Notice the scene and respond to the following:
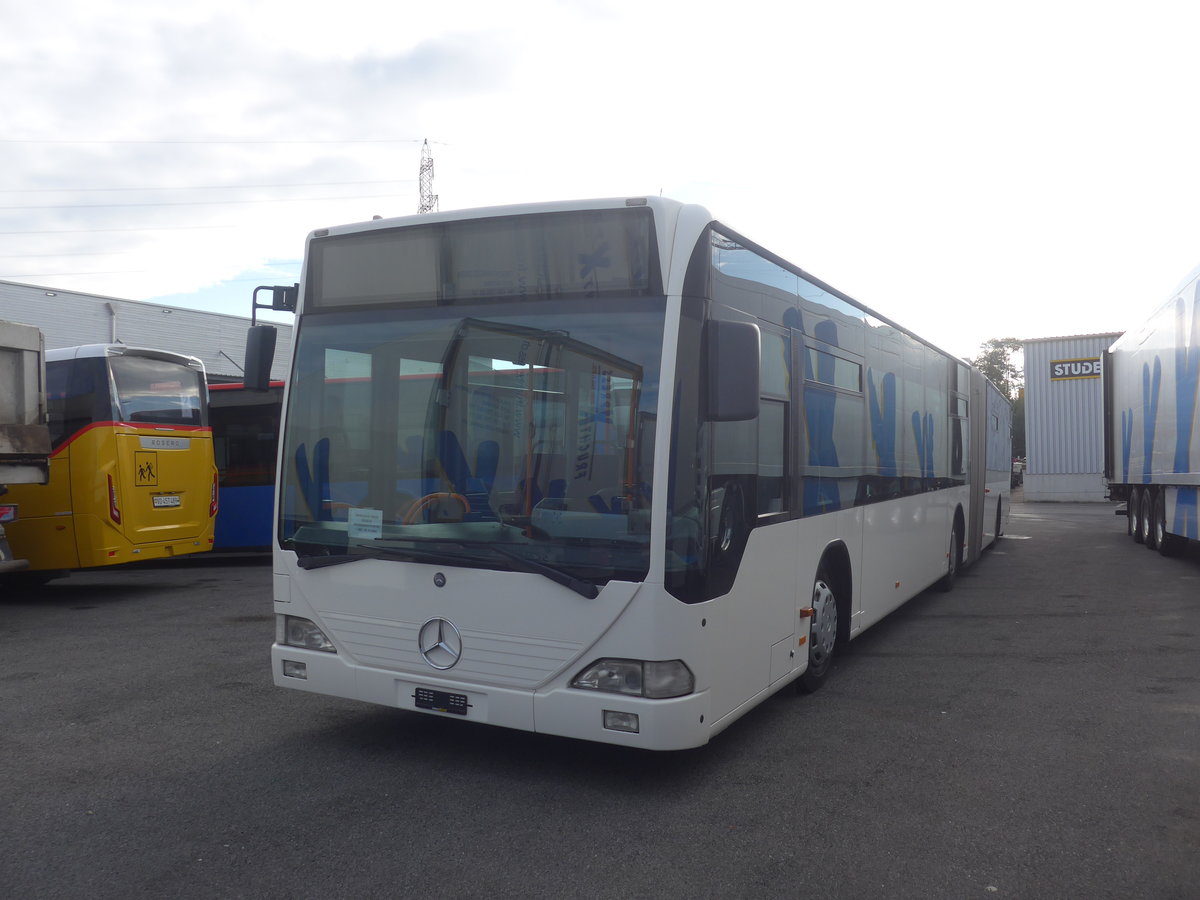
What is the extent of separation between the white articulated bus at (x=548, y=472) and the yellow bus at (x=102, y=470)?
7.04 meters

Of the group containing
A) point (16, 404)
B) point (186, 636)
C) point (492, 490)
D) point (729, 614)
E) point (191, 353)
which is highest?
point (191, 353)

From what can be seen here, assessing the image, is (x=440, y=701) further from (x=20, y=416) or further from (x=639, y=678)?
(x=20, y=416)

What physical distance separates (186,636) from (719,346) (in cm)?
632

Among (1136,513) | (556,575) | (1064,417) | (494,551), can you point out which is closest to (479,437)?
(494,551)

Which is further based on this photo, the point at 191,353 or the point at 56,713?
the point at 191,353

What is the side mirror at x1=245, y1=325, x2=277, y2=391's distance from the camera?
18.3ft

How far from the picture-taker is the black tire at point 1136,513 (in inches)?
708

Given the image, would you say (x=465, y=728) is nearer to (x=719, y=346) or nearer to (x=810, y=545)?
(x=810, y=545)

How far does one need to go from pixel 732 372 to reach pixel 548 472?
3.08ft

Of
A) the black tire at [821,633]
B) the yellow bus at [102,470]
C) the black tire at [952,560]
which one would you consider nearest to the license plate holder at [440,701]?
the black tire at [821,633]

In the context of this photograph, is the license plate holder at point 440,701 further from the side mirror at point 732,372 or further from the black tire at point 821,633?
the black tire at point 821,633

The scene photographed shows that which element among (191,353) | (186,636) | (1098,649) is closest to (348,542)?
(186,636)

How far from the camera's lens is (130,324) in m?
30.1

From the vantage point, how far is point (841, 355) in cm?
682
